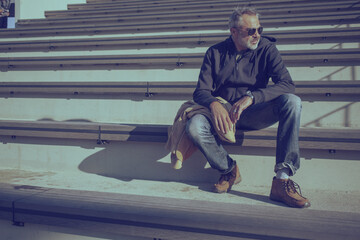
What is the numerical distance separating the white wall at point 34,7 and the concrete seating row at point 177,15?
0.81ft

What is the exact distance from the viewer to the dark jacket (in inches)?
67.0

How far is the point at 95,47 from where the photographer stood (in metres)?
3.44

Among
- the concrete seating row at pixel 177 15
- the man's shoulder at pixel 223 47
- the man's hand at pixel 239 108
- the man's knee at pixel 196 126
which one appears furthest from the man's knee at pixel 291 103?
the concrete seating row at pixel 177 15

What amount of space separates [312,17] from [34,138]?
3388 mm

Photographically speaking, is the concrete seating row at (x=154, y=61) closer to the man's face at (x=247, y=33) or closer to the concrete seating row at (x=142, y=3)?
the man's face at (x=247, y=33)

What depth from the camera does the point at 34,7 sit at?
5.35 meters

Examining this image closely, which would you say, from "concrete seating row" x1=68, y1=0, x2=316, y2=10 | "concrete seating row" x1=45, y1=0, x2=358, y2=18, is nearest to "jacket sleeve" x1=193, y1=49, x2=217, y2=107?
"concrete seating row" x1=45, y1=0, x2=358, y2=18

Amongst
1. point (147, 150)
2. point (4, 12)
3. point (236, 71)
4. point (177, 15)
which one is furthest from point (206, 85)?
point (4, 12)

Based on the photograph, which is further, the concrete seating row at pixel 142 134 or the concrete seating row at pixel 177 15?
the concrete seating row at pixel 177 15

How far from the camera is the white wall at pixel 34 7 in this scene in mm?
5055

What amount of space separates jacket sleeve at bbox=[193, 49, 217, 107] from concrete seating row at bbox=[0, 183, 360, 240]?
1.90ft

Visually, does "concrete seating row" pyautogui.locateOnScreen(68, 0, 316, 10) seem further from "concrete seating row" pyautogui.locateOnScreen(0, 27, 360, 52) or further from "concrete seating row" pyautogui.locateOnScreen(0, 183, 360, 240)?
"concrete seating row" pyautogui.locateOnScreen(0, 183, 360, 240)

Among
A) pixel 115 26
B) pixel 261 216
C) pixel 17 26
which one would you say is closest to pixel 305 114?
pixel 261 216

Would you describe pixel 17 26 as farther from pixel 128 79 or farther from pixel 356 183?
pixel 356 183
